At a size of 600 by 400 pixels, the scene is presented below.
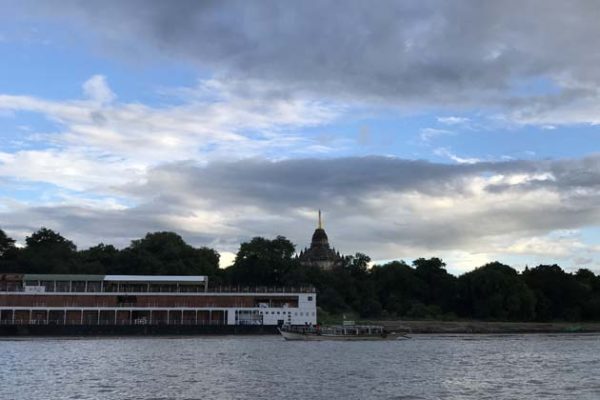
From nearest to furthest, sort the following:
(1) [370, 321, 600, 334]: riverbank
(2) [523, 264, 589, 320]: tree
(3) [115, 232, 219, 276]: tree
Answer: (1) [370, 321, 600, 334]: riverbank
(3) [115, 232, 219, 276]: tree
(2) [523, 264, 589, 320]: tree

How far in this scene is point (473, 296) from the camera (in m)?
142

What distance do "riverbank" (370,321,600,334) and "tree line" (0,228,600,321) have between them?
573 centimetres

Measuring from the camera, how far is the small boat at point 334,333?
91669 mm

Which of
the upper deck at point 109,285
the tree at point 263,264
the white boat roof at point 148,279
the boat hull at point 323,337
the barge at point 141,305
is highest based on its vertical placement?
the tree at point 263,264

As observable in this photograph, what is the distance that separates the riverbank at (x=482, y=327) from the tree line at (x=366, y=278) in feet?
18.8

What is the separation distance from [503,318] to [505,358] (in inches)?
3002

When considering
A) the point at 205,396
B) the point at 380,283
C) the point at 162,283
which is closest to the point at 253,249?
the point at 380,283

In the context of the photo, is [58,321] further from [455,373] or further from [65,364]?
[455,373]

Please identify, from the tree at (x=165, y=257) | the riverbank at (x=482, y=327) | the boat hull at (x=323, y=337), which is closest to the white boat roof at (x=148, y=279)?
the boat hull at (x=323, y=337)

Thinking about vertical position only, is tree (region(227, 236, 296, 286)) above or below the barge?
above

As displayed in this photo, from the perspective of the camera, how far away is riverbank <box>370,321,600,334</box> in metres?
120

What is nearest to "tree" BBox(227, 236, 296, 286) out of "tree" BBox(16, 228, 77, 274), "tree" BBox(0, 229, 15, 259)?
"tree" BBox(16, 228, 77, 274)

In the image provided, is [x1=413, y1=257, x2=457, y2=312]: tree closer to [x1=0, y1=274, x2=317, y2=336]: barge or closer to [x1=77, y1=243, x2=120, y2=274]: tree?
[x1=0, y1=274, x2=317, y2=336]: barge

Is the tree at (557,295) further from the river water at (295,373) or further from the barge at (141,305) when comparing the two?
the river water at (295,373)
